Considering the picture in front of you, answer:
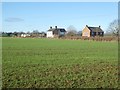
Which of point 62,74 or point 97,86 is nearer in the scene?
point 97,86

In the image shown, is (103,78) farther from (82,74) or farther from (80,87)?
(80,87)

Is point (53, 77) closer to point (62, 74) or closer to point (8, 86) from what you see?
point (62, 74)

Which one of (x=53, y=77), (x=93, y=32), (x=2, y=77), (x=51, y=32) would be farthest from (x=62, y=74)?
(x=51, y=32)

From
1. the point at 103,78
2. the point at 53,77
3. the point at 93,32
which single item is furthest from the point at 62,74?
the point at 93,32

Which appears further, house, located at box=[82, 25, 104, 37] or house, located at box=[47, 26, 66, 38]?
house, located at box=[47, 26, 66, 38]

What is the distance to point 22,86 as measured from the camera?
34.6 ft

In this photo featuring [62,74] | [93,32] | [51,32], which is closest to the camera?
Result: [62,74]

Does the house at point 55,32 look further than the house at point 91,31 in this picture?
Yes

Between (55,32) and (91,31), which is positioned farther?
(55,32)

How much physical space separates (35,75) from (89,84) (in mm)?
3299

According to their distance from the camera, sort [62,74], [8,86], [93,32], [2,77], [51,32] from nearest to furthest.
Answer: [8,86], [2,77], [62,74], [93,32], [51,32]

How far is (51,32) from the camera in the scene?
514 feet

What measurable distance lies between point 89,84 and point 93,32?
122586 millimetres

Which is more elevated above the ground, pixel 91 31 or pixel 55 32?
pixel 55 32
